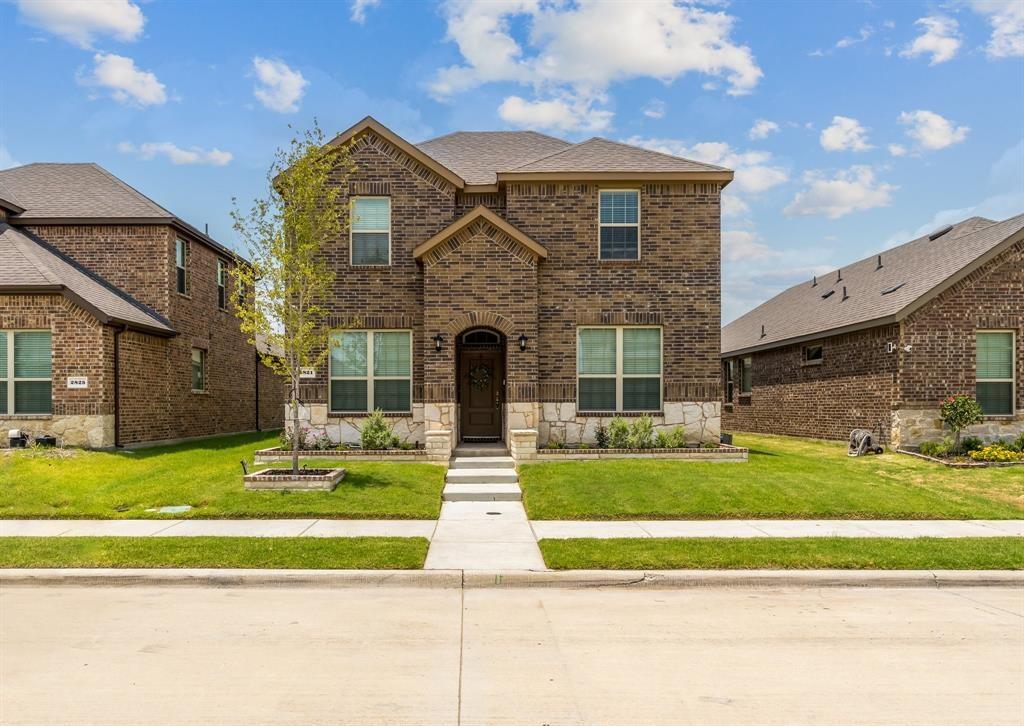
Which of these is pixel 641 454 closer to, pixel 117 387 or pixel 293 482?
pixel 293 482

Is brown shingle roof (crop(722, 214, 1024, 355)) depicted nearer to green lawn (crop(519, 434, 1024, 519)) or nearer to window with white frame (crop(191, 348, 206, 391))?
green lawn (crop(519, 434, 1024, 519))

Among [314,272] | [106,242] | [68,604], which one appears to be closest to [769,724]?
[68,604]

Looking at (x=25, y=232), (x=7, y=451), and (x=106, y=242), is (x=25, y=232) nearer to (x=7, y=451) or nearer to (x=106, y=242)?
(x=106, y=242)

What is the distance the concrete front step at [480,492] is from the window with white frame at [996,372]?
41.4ft

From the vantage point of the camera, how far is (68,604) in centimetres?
712

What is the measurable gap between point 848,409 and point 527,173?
11353 mm

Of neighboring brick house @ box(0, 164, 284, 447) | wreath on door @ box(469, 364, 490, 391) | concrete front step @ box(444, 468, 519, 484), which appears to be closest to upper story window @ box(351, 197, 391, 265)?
neighboring brick house @ box(0, 164, 284, 447)

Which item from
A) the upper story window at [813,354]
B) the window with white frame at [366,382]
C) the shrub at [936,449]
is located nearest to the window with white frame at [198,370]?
the window with white frame at [366,382]

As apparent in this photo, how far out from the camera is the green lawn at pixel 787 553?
825cm

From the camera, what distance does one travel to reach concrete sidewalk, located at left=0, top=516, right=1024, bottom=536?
9.83 meters

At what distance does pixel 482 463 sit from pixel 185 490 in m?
5.85

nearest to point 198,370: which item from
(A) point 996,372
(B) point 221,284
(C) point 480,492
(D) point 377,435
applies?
(B) point 221,284

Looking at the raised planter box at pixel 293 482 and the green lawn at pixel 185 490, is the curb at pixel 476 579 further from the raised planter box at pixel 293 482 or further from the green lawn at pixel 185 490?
the raised planter box at pixel 293 482

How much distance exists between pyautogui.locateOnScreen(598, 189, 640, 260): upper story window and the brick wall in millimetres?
7125
